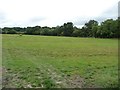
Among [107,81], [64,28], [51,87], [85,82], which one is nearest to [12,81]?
[51,87]

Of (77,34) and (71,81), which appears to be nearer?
(71,81)

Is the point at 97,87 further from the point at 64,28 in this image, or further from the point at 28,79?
the point at 64,28

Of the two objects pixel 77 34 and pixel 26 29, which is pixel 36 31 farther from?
pixel 77 34

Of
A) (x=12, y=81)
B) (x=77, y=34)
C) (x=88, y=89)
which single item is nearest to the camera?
(x=88, y=89)

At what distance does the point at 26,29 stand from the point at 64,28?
67.4 feet

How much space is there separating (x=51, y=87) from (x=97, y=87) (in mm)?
1713

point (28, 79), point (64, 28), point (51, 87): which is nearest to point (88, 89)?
point (51, 87)

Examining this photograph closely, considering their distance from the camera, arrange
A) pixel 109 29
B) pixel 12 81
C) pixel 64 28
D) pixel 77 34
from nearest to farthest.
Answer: pixel 12 81, pixel 109 29, pixel 77 34, pixel 64 28

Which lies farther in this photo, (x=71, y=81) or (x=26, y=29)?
(x=26, y=29)

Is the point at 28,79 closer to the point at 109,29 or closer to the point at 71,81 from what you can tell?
the point at 71,81

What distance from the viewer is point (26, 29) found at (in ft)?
496

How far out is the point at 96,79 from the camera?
12062 millimetres

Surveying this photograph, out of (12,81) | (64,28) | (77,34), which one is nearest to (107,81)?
(12,81)

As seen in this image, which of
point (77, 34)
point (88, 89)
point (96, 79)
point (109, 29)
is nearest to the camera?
point (88, 89)
